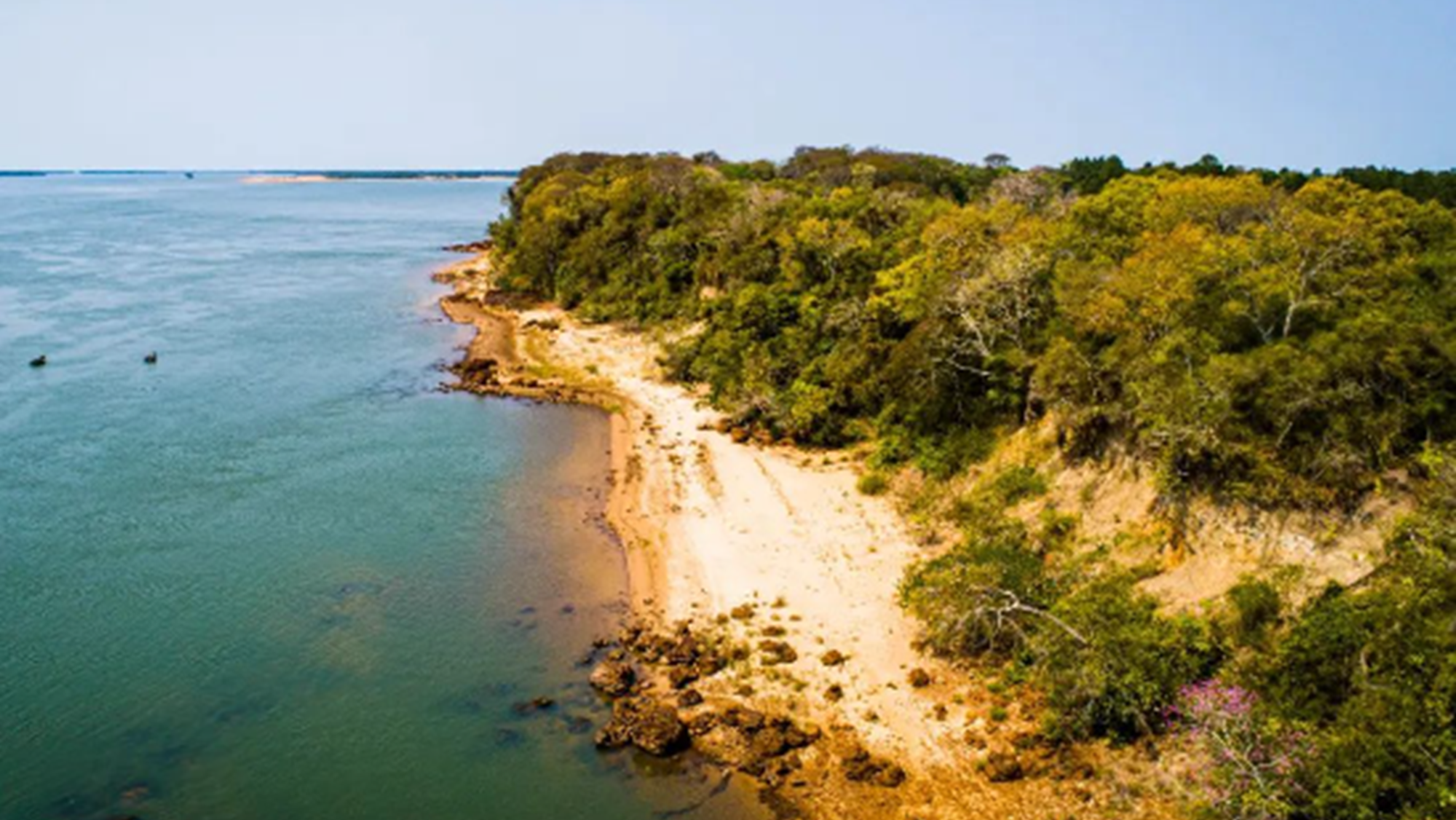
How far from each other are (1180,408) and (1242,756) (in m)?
10.4

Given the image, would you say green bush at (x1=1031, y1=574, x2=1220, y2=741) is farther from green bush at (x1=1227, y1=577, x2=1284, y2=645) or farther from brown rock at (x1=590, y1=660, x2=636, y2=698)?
brown rock at (x1=590, y1=660, x2=636, y2=698)

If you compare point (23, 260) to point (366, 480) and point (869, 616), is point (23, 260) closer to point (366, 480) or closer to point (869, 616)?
point (366, 480)

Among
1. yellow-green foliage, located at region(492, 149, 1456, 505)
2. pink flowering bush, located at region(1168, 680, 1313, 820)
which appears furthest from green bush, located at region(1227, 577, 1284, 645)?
yellow-green foliage, located at region(492, 149, 1456, 505)

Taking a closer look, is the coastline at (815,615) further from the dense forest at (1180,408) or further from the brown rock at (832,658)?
the dense forest at (1180,408)

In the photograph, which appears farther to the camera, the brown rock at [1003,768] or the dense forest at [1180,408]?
the brown rock at [1003,768]

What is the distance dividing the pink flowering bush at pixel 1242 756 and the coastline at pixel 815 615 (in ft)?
6.07

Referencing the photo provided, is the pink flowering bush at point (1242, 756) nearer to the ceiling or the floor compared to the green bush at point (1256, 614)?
nearer to the floor

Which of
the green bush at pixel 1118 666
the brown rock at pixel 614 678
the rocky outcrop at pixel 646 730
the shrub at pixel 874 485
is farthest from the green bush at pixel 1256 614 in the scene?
the brown rock at pixel 614 678

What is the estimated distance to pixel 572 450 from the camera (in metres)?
43.0

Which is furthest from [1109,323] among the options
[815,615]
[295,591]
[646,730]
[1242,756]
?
[295,591]

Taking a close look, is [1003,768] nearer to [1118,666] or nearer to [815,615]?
[1118,666]

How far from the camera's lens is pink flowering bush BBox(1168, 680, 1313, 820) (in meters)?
17.0

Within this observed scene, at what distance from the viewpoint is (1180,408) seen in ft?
82.5

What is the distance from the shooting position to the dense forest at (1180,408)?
17.9 m
